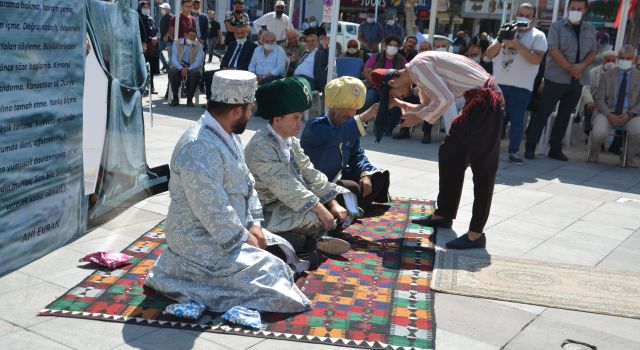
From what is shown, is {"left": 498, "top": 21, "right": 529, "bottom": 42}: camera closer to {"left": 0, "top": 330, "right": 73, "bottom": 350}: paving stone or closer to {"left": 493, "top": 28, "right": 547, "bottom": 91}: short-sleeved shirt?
{"left": 493, "top": 28, "right": 547, "bottom": 91}: short-sleeved shirt

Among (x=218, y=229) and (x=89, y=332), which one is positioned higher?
(x=218, y=229)

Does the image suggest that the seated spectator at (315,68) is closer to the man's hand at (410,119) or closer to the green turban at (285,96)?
the man's hand at (410,119)

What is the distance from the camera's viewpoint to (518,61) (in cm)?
834

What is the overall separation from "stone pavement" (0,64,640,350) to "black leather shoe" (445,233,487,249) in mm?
90

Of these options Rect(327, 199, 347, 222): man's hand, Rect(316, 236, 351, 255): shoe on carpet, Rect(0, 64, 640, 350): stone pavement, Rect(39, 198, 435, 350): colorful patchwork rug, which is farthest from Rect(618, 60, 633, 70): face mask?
Rect(316, 236, 351, 255): shoe on carpet

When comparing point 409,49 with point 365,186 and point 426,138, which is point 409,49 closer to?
point 426,138

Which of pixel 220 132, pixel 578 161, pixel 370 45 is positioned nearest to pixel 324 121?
pixel 220 132

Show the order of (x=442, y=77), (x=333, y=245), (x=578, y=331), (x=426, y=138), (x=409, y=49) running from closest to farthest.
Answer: (x=578, y=331) → (x=333, y=245) → (x=442, y=77) → (x=426, y=138) → (x=409, y=49)

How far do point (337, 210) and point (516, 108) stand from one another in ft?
15.0

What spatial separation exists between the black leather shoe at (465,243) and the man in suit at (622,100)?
4.52m

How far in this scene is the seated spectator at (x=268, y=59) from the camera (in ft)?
36.9

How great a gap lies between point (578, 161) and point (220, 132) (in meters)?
6.73

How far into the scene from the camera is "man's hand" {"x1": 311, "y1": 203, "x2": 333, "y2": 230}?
4395 mm

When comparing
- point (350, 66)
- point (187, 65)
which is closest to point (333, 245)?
point (350, 66)
